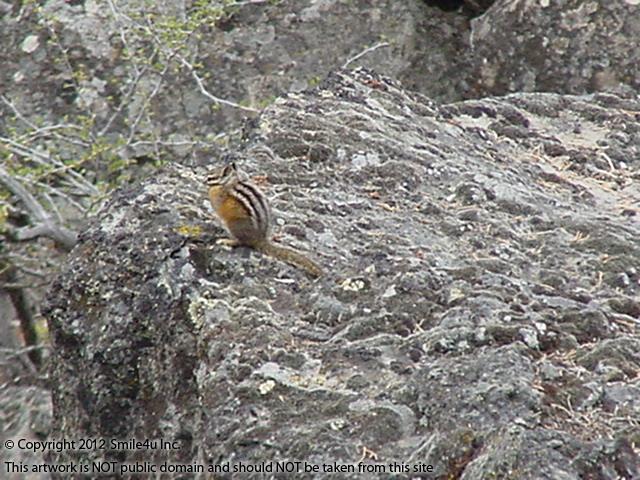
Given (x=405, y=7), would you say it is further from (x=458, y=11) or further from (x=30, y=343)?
(x=30, y=343)

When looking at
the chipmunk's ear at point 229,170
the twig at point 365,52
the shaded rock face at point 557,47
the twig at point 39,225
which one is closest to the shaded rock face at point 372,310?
the chipmunk's ear at point 229,170

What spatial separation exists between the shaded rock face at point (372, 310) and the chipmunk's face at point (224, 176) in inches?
4.4

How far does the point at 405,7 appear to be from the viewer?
25.2ft

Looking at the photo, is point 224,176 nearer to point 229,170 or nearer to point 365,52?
point 229,170

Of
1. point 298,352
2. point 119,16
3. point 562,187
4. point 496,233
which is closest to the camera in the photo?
point 298,352

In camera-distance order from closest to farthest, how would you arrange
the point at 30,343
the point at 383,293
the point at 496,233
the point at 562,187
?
the point at 383,293
the point at 496,233
the point at 562,187
the point at 30,343

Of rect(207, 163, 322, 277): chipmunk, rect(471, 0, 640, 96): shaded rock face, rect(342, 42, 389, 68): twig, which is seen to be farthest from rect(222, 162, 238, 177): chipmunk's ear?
rect(342, 42, 389, 68): twig

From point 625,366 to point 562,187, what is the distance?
5.46 feet

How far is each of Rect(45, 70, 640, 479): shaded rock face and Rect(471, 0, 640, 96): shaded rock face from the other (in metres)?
1.71

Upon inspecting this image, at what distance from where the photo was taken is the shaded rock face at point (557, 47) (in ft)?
20.9

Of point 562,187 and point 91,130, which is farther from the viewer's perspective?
point 91,130

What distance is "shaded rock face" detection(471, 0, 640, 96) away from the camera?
6.38 meters

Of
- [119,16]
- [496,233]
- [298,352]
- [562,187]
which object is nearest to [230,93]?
[119,16]

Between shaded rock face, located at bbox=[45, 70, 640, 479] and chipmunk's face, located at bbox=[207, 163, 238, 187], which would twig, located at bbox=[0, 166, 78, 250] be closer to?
shaded rock face, located at bbox=[45, 70, 640, 479]
